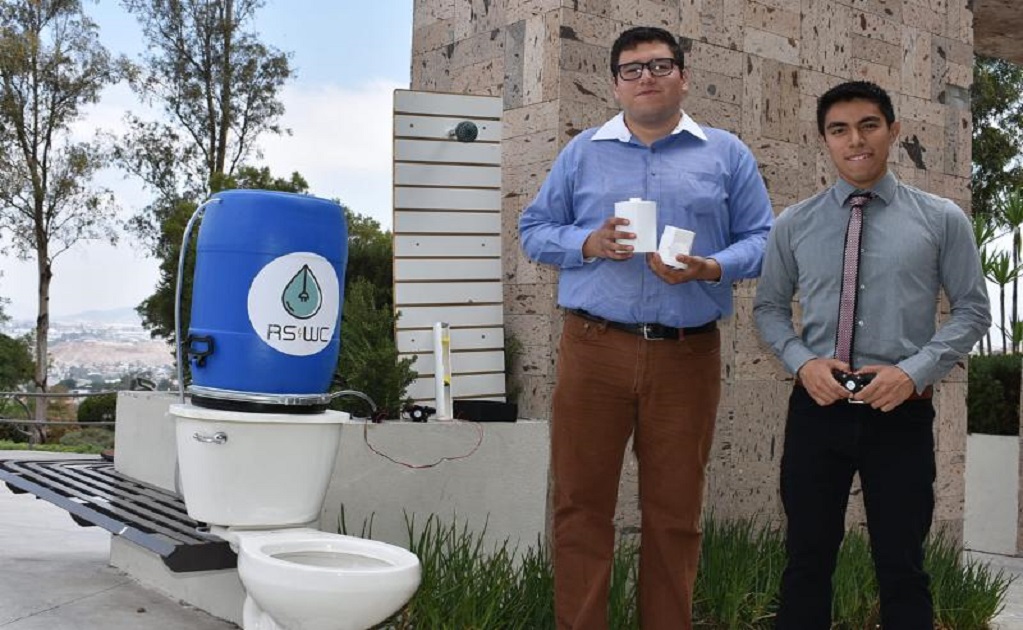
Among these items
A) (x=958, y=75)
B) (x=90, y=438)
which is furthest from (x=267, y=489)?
(x=90, y=438)

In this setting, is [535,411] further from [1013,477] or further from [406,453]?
[1013,477]

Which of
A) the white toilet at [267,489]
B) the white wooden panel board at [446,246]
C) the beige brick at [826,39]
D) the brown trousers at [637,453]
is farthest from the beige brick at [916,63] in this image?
the white toilet at [267,489]

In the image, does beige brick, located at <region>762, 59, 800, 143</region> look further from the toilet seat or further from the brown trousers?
the toilet seat

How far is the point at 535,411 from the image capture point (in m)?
3.88

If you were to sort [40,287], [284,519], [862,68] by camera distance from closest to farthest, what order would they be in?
[284,519]
[862,68]
[40,287]

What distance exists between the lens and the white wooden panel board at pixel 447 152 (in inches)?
149

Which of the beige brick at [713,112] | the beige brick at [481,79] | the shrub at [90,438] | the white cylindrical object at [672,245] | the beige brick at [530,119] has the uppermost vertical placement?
the beige brick at [481,79]

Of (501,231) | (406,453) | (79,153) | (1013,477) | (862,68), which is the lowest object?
(1013,477)

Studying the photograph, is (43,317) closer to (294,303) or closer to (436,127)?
(436,127)

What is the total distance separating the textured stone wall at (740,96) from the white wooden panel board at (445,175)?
0.45 ft

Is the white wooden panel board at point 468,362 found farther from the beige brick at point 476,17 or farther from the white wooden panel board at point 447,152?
the beige brick at point 476,17

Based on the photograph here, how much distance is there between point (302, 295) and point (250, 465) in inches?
18.3

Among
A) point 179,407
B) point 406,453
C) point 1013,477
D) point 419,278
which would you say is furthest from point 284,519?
point 1013,477

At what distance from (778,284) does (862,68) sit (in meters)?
2.64
